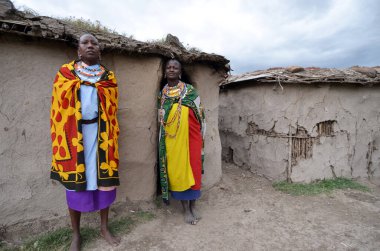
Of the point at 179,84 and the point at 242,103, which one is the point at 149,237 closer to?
the point at 179,84

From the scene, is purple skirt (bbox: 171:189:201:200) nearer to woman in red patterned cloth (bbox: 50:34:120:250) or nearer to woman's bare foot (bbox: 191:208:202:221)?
woman's bare foot (bbox: 191:208:202:221)

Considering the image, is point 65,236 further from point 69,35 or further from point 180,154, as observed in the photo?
point 69,35

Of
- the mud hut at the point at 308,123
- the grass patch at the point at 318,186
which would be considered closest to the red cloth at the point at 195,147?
the grass patch at the point at 318,186

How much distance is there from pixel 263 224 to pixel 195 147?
1355mm

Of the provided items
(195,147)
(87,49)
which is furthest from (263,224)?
(87,49)

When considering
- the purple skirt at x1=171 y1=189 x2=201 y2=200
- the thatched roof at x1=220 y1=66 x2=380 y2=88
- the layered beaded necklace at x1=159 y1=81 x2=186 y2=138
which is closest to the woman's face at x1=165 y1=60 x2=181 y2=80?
the layered beaded necklace at x1=159 y1=81 x2=186 y2=138

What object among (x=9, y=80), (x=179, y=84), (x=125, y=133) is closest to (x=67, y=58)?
(x=9, y=80)

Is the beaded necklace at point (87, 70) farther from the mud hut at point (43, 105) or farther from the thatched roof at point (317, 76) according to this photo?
the thatched roof at point (317, 76)

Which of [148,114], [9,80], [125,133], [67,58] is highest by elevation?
[67,58]

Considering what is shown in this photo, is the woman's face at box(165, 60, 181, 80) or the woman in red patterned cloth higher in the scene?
the woman's face at box(165, 60, 181, 80)

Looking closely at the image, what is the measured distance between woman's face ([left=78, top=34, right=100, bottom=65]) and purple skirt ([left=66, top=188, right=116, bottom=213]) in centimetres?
127

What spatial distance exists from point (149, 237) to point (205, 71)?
2.58m

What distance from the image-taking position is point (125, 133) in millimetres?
3324

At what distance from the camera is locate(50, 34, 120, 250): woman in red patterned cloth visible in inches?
92.8
